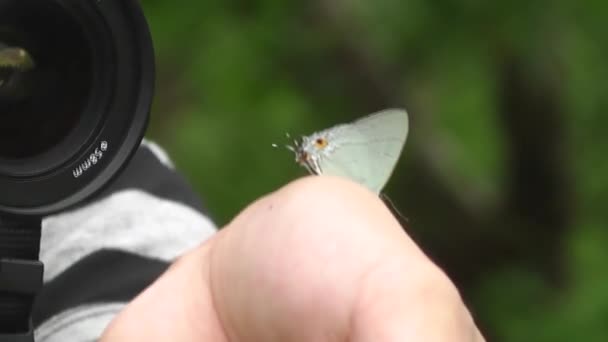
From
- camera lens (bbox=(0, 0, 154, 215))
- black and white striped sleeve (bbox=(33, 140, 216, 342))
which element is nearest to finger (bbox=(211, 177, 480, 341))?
camera lens (bbox=(0, 0, 154, 215))

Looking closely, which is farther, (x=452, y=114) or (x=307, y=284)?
(x=452, y=114)

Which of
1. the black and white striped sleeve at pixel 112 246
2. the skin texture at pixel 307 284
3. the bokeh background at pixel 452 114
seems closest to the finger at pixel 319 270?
the skin texture at pixel 307 284

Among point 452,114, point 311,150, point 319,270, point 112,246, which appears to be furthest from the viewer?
point 452,114

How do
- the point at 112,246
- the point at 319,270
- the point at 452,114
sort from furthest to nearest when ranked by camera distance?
1. the point at 452,114
2. the point at 112,246
3. the point at 319,270

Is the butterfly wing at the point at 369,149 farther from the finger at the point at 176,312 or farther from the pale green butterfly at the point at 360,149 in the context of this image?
the finger at the point at 176,312

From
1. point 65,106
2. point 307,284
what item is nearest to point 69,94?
point 65,106

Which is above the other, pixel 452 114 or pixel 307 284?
pixel 307 284

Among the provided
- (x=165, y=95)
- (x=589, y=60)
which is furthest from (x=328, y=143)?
(x=165, y=95)

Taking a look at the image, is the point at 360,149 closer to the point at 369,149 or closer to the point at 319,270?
the point at 369,149
